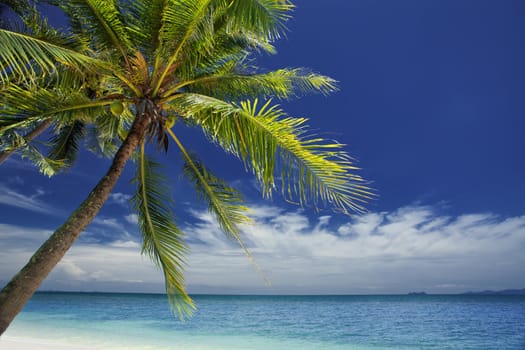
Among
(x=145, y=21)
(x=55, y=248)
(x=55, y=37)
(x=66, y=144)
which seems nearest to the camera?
(x=55, y=248)

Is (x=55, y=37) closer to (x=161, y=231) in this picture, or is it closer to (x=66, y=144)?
(x=161, y=231)

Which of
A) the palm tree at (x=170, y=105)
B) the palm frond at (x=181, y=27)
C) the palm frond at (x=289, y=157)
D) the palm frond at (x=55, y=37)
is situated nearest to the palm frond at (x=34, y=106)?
the palm tree at (x=170, y=105)

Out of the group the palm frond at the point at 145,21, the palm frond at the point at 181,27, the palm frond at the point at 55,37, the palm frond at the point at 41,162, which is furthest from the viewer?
the palm frond at the point at 41,162

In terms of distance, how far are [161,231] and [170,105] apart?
1.81 metres

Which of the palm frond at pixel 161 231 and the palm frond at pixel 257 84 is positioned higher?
the palm frond at pixel 257 84

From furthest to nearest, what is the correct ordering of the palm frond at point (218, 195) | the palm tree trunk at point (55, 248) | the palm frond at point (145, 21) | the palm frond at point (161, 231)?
the palm frond at point (218, 195) → the palm frond at point (161, 231) → the palm frond at point (145, 21) → the palm tree trunk at point (55, 248)

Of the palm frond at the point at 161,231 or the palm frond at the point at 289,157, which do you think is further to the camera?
the palm frond at the point at 161,231

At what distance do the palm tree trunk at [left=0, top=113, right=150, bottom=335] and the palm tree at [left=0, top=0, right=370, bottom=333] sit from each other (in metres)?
0.01

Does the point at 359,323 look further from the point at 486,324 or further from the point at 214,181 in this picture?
the point at 214,181

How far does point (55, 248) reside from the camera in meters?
3.70

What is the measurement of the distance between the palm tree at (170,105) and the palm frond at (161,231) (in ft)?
0.05

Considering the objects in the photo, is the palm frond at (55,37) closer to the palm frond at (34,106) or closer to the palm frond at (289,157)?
the palm frond at (34,106)

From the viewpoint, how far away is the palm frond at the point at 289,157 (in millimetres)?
3637

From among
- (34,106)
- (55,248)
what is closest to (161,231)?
(55,248)
